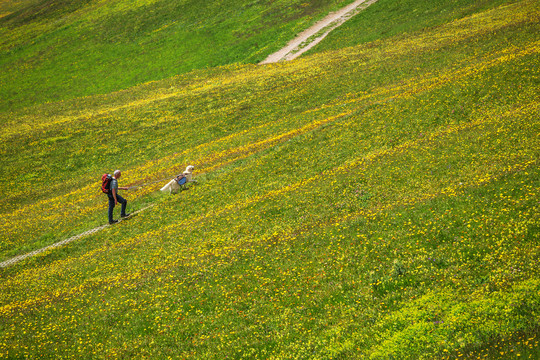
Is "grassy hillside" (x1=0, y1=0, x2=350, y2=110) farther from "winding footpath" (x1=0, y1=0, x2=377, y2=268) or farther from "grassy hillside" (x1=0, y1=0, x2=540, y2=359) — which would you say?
"grassy hillside" (x1=0, y1=0, x2=540, y2=359)

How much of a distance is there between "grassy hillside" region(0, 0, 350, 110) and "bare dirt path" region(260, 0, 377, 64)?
8.84 ft

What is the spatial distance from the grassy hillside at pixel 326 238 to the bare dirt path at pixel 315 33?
35069 mm

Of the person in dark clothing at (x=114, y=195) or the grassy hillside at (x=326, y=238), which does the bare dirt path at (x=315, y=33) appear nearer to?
the grassy hillside at (x=326, y=238)

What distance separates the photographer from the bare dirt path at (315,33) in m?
77.4

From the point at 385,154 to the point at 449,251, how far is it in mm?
12204

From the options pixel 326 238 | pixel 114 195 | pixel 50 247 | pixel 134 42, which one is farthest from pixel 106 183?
pixel 134 42

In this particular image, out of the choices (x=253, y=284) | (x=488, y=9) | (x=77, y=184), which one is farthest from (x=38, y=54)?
(x=253, y=284)

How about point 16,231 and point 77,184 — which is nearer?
point 16,231

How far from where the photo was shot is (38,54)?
10950cm

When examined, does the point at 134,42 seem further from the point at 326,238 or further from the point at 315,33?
the point at 326,238

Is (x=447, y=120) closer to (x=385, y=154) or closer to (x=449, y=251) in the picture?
(x=385, y=154)

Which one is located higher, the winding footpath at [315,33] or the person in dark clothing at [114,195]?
the winding footpath at [315,33]

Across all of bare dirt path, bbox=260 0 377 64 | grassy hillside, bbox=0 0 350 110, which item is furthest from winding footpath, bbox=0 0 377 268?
grassy hillside, bbox=0 0 350 110

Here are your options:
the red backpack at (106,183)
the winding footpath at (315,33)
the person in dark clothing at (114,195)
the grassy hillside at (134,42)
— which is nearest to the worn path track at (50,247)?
the person in dark clothing at (114,195)
